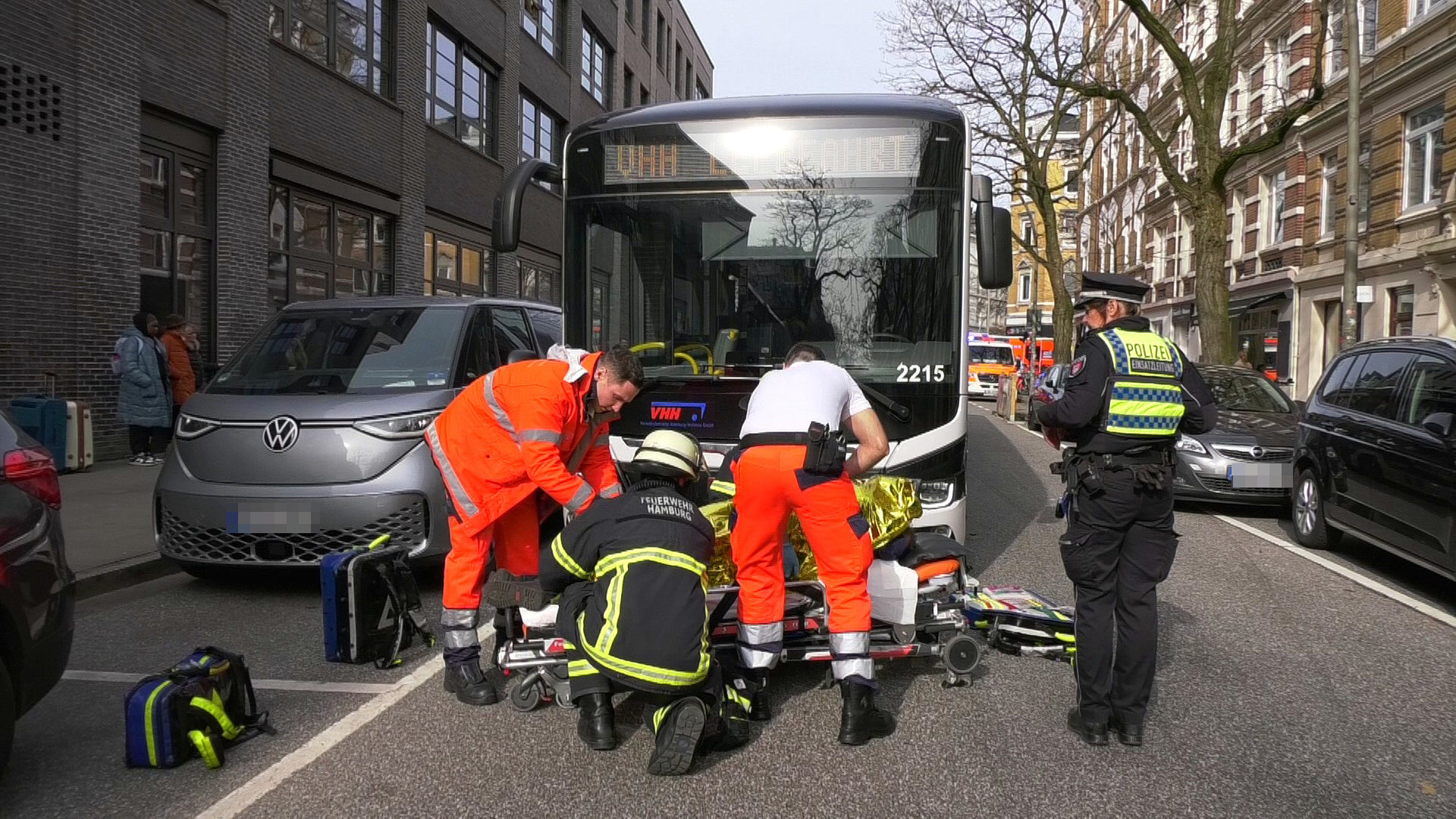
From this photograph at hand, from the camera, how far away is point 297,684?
4.83m

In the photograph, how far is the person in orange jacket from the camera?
445 centimetres

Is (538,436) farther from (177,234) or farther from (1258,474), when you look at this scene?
(177,234)

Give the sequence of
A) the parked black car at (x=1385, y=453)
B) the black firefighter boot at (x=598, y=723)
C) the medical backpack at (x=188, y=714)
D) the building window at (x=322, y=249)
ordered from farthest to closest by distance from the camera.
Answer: the building window at (x=322, y=249), the parked black car at (x=1385, y=453), the black firefighter boot at (x=598, y=723), the medical backpack at (x=188, y=714)

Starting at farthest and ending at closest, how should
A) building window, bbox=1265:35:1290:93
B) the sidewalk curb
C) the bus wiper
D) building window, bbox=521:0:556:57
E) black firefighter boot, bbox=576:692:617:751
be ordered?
1. building window, bbox=1265:35:1290:93
2. building window, bbox=521:0:556:57
3. the sidewalk curb
4. the bus wiper
5. black firefighter boot, bbox=576:692:617:751

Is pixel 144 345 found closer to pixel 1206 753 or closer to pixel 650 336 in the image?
pixel 650 336

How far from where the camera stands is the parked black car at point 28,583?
3.50 meters

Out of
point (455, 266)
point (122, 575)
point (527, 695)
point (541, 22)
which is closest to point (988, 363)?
point (541, 22)

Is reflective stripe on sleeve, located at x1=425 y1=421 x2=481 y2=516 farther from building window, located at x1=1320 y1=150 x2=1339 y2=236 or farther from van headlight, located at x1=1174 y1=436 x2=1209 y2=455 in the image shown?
building window, located at x1=1320 y1=150 x2=1339 y2=236

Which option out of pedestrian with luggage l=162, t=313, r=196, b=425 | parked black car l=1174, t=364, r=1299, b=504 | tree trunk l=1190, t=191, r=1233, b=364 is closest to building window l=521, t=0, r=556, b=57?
pedestrian with luggage l=162, t=313, r=196, b=425

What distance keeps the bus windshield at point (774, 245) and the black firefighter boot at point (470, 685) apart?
7.90ft

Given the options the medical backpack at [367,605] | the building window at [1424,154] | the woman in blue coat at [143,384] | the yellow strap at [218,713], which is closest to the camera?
the yellow strap at [218,713]

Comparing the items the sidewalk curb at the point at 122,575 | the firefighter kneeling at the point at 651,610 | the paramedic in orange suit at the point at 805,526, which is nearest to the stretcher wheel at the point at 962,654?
the paramedic in orange suit at the point at 805,526

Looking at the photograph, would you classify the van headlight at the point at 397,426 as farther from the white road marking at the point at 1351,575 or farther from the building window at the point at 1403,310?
the building window at the point at 1403,310

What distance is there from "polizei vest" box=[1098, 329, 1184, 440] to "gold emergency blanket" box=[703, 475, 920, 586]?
4.11ft
